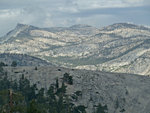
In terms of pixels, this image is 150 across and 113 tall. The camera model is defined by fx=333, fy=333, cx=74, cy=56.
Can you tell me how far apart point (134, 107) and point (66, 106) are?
54242mm

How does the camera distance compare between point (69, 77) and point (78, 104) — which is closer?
point (78, 104)

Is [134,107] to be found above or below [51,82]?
below

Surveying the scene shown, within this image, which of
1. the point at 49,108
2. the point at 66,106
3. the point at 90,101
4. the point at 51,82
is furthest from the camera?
the point at 51,82

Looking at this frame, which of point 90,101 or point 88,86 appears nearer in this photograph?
point 90,101

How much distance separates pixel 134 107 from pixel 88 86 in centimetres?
2924

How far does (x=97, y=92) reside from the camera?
637ft

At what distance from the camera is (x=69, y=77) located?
192 meters

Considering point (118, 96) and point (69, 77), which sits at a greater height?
point (69, 77)

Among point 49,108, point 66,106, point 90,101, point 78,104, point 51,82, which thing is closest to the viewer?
point 49,108

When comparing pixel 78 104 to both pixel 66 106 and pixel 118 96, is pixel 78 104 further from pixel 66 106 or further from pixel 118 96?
pixel 118 96

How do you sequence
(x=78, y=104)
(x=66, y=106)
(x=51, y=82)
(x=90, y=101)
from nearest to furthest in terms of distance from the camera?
(x=66, y=106)
(x=78, y=104)
(x=90, y=101)
(x=51, y=82)

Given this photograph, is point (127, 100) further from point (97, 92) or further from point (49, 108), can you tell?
point (49, 108)

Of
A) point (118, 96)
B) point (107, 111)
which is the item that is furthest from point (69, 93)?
point (118, 96)

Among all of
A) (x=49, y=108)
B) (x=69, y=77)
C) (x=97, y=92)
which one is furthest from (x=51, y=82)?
(x=49, y=108)
